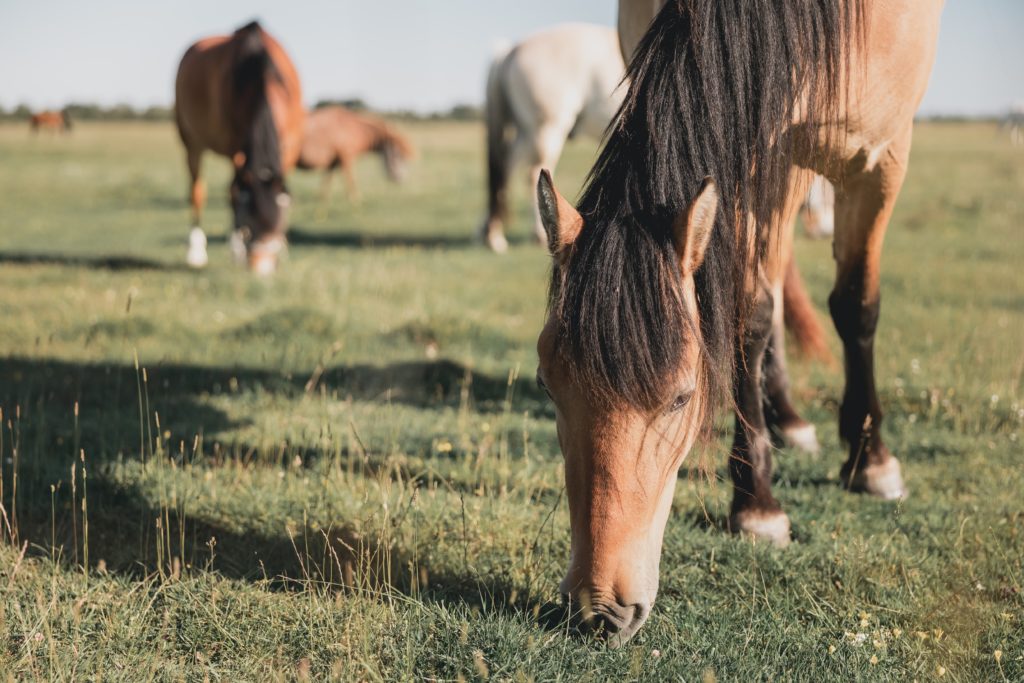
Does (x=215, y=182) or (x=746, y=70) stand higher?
(x=746, y=70)

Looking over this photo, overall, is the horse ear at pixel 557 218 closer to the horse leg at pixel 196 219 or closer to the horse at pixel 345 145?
the horse leg at pixel 196 219

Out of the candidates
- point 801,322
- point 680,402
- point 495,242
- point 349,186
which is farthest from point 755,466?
point 349,186

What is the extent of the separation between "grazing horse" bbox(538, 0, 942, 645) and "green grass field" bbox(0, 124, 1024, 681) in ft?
0.82

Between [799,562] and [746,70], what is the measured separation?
154 centimetres

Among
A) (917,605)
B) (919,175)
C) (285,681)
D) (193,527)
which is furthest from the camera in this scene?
(919,175)

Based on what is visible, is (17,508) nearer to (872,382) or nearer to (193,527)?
(193,527)

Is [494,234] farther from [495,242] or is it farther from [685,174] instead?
[685,174]

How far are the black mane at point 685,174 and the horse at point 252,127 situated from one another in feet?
22.1

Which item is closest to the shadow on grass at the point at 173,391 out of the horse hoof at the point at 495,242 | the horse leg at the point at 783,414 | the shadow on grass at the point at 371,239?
the horse leg at the point at 783,414

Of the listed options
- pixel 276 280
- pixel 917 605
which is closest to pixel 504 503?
pixel 917 605

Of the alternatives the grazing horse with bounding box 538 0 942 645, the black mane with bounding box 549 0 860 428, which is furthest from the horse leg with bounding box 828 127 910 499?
the black mane with bounding box 549 0 860 428

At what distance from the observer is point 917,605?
2.60 meters

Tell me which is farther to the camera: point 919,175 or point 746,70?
point 919,175

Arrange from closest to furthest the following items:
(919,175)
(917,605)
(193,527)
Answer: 1. (917,605)
2. (193,527)
3. (919,175)
